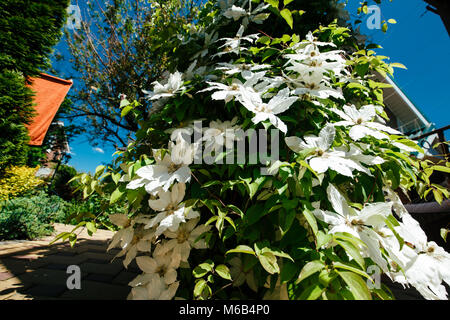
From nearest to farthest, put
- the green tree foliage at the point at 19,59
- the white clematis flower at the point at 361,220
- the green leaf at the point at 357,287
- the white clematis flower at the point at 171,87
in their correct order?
the green leaf at the point at 357,287
the white clematis flower at the point at 361,220
the white clematis flower at the point at 171,87
the green tree foliage at the point at 19,59

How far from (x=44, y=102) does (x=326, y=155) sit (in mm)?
4664

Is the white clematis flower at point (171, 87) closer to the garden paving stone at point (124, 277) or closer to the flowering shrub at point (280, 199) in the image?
the flowering shrub at point (280, 199)

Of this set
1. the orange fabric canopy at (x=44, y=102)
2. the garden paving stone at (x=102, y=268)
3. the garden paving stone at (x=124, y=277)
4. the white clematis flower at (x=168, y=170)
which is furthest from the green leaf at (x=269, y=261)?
the orange fabric canopy at (x=44, y=102)

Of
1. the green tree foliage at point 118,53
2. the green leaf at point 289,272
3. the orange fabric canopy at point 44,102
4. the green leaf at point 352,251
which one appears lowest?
the green leaf at point 289,272

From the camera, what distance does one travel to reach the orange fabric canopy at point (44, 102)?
11.1ft

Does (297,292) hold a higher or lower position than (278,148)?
lower

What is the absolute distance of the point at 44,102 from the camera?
364 centimetres

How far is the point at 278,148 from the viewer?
67 centimetres

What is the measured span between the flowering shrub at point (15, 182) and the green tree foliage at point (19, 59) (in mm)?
507

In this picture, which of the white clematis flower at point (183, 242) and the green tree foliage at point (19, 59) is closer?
the white clematis flower at point (183, 242)

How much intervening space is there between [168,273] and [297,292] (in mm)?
391
